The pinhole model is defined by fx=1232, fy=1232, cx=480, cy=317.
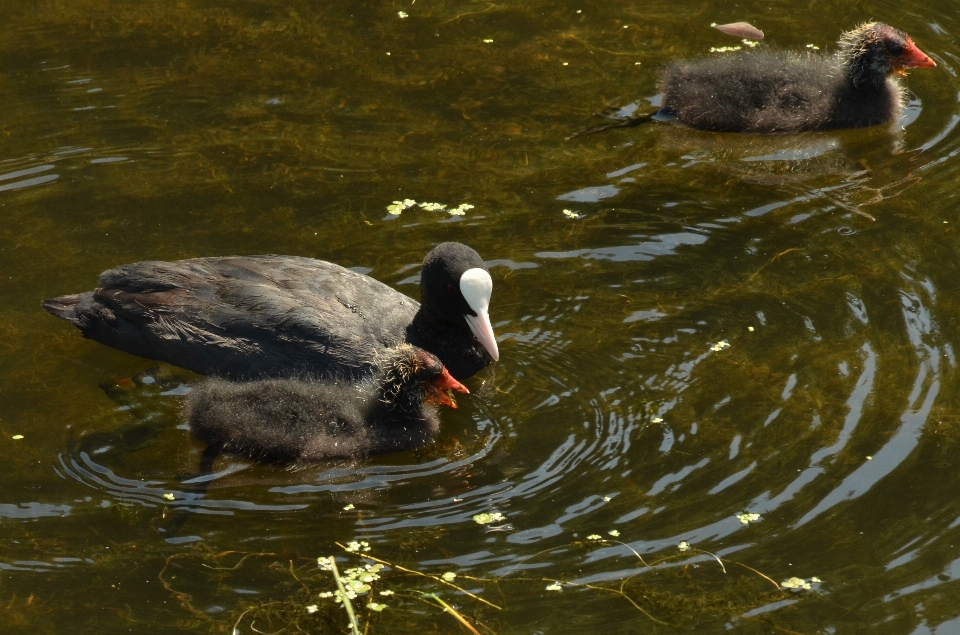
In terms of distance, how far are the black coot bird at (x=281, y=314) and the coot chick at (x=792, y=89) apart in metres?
2.74

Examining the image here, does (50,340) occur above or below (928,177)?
below

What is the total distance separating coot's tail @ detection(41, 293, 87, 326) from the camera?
19.6ft

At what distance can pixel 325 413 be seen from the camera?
17.1 ft

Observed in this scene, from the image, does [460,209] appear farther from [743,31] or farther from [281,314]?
[743,31]

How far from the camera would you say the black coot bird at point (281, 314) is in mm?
5578

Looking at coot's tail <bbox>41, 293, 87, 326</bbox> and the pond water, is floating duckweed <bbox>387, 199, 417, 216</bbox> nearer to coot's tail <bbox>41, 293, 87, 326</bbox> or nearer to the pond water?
the pond water

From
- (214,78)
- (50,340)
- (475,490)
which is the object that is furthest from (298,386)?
(214,78)

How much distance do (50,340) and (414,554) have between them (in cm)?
252

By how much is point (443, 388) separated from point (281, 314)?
811mm

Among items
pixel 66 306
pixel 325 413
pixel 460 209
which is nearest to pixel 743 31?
pixel 460 209

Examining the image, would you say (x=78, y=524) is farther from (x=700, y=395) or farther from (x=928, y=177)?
(x=928, y=177)

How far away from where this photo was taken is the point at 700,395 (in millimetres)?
5547

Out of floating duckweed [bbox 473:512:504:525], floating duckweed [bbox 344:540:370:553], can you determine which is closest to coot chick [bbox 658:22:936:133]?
floating duckweed [bbox 473:512:504:525]

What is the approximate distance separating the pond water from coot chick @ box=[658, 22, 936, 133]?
164mm
